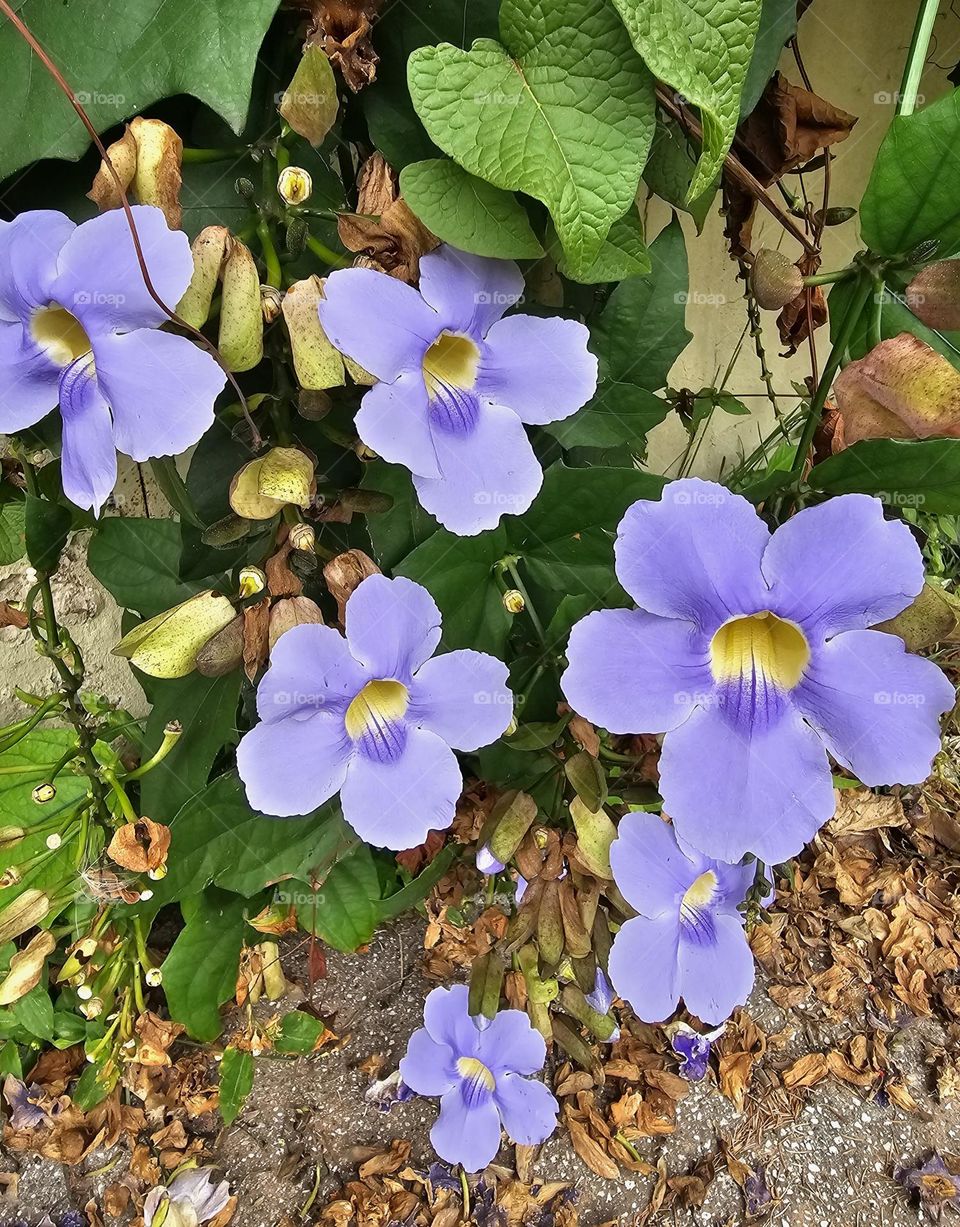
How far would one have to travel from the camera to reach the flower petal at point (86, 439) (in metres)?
0.44

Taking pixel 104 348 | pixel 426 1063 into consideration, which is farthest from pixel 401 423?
pixel 426 1063

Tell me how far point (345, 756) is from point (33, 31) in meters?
0.47

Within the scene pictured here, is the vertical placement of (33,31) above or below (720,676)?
above

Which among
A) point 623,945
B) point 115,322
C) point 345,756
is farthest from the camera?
point 623,945

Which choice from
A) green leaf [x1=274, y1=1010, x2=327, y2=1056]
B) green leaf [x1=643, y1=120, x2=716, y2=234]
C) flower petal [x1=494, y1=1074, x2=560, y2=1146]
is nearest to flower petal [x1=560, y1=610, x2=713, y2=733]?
green leaf [x1=643, y1=120, x2=716, y2=234]

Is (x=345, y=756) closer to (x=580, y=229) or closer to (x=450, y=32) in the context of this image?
(x=580, y=229)

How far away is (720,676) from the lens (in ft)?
1.64

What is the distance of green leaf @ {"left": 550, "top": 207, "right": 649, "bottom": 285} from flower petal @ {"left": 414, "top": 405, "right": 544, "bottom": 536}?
0.10 m

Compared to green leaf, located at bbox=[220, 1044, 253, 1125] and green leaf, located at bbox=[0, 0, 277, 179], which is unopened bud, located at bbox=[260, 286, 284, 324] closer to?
green leaf, located at bbox=[0, 0, 277, 179]

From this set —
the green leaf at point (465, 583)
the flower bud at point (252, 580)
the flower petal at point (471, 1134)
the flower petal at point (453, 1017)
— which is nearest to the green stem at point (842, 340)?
the green leaf at point (465, 583)

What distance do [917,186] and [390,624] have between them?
41cm

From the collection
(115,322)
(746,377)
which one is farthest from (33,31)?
(746,377)

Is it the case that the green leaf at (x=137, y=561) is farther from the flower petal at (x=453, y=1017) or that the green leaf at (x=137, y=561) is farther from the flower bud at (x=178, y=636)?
the flower petal at (x=453, y=1017)

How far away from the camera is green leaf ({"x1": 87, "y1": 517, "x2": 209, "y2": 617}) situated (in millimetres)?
669
